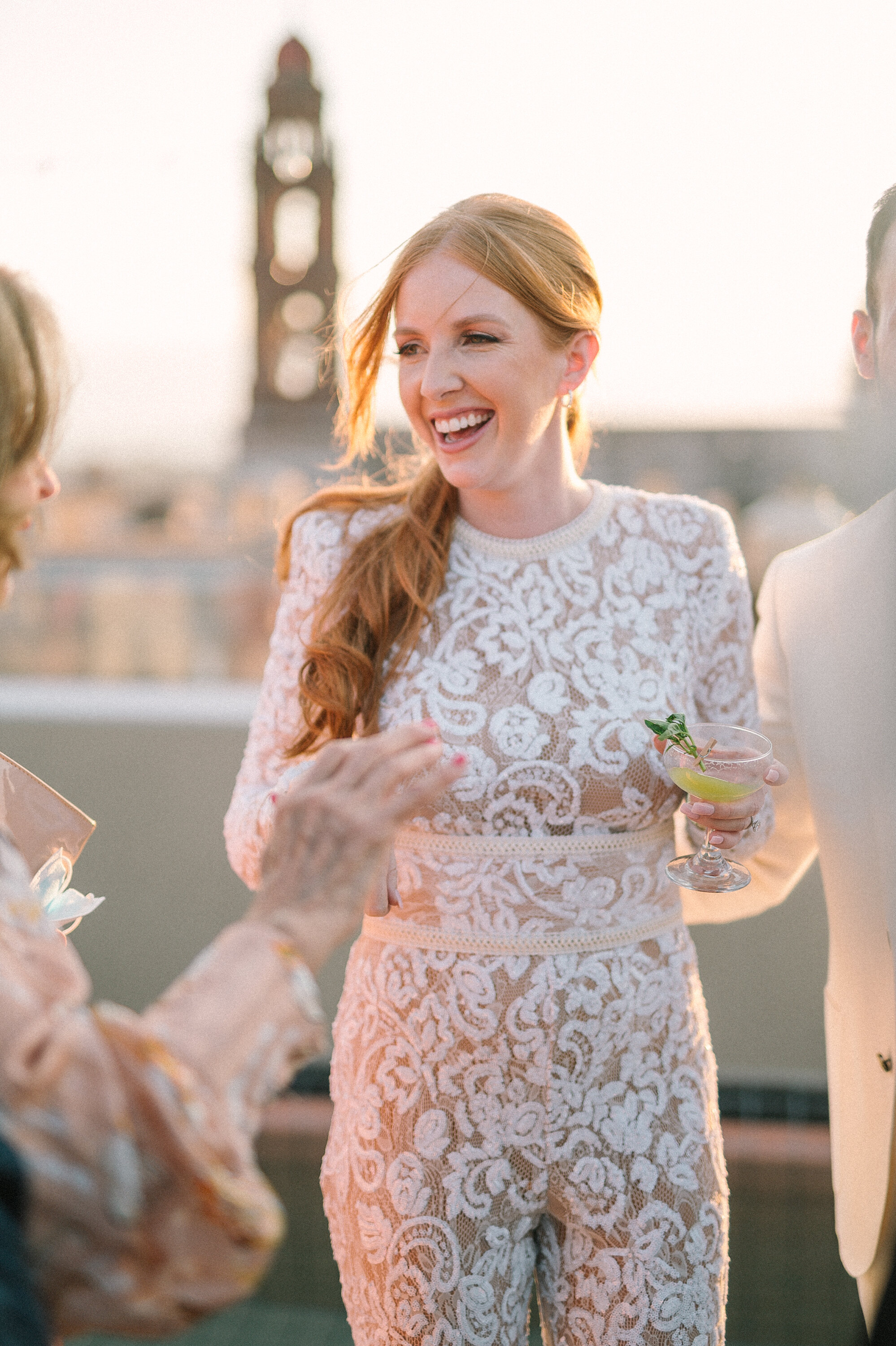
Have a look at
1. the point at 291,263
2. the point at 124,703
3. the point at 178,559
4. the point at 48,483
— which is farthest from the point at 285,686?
the point at 291,263

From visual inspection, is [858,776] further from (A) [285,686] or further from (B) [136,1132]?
(B) [136,1132]

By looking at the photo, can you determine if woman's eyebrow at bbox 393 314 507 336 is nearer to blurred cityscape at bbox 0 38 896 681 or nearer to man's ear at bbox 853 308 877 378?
blurred cityscape at bbox 0 38 896 681

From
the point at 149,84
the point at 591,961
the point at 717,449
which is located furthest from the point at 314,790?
the point at 717,449

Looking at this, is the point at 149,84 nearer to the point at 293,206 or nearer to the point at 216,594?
the point at 216,594

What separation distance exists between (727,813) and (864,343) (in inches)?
26.4

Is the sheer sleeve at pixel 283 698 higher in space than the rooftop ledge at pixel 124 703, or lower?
higher

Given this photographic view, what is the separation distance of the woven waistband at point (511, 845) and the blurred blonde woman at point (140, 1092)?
470mm

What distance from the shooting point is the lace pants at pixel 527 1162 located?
1298 millimetres

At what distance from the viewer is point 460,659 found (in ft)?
4.66

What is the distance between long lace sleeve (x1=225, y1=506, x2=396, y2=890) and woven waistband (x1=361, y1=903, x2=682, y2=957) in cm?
20

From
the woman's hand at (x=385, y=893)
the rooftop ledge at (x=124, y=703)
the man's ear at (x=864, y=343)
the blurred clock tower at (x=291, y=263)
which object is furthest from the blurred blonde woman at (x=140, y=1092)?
the blurred clock tower at (x=291, y=263)

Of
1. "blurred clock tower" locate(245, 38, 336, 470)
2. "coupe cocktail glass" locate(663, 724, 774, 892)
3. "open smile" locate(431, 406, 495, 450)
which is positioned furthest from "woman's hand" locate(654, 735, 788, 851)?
"blurred clock tower" locate(245, 38, 336, 470)

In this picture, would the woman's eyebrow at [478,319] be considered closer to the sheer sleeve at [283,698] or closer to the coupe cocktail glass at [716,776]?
the sheer sleeve at [283,698]

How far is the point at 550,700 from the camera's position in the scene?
4.54ft
